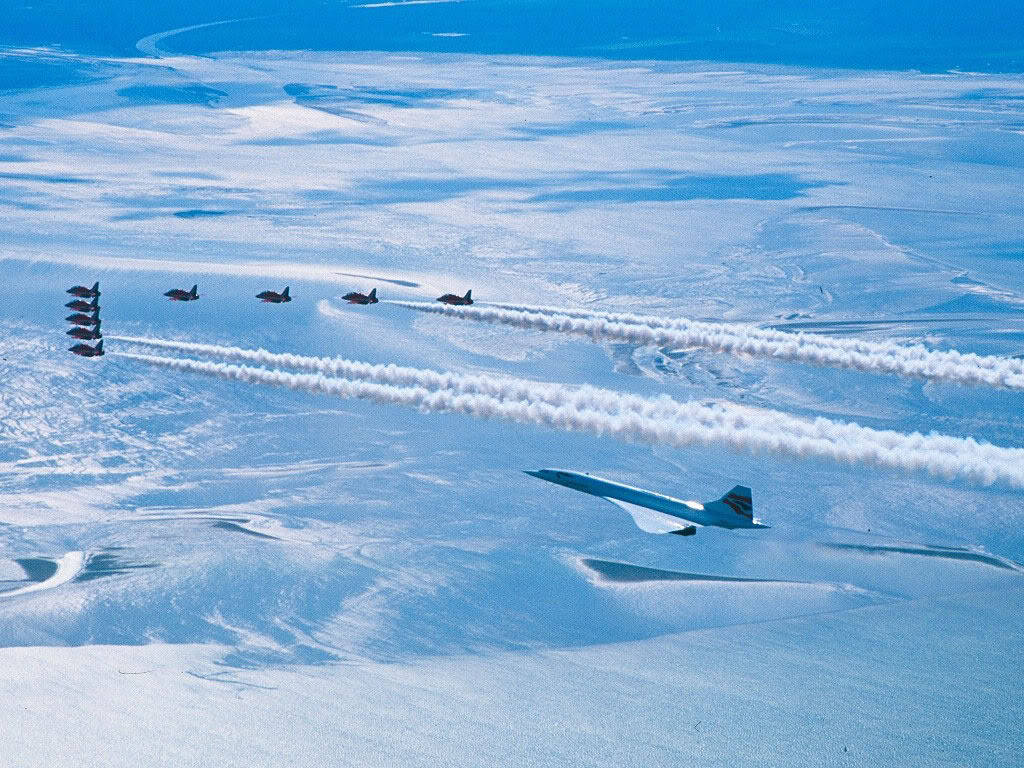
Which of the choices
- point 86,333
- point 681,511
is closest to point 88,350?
point 86,333

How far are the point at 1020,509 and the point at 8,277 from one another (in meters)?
44.4

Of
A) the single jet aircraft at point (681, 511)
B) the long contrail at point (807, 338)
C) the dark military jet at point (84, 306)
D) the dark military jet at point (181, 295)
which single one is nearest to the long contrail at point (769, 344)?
the long contrail at point (807, 338)

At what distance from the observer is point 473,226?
241ft

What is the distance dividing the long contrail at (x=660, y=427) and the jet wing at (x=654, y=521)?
4.33 metres

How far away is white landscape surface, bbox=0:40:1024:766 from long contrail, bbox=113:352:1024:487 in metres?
0.41

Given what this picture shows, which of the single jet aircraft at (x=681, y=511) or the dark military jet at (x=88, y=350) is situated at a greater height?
the dark military jet at (x=88, y=350)

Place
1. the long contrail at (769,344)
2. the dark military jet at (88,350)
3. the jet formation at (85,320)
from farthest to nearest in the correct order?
1. the jet formation at (85,320)
2. the dark military jet at (88,350)
3. the long contrail at (769,344)

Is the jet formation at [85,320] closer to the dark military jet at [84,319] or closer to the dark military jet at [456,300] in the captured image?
the dark military jet at [84,319]

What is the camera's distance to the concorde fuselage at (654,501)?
33.3m

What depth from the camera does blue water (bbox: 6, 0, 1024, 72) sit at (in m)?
169

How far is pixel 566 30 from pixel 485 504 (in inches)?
6265

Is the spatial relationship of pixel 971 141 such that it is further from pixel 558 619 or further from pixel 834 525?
pixel 558 619

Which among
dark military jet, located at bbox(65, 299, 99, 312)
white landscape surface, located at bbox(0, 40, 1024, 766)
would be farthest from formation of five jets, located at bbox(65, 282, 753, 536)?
dark military jet, located at bbox(65, 299, 99, 312)

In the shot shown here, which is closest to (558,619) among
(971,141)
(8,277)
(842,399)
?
(842,399)
